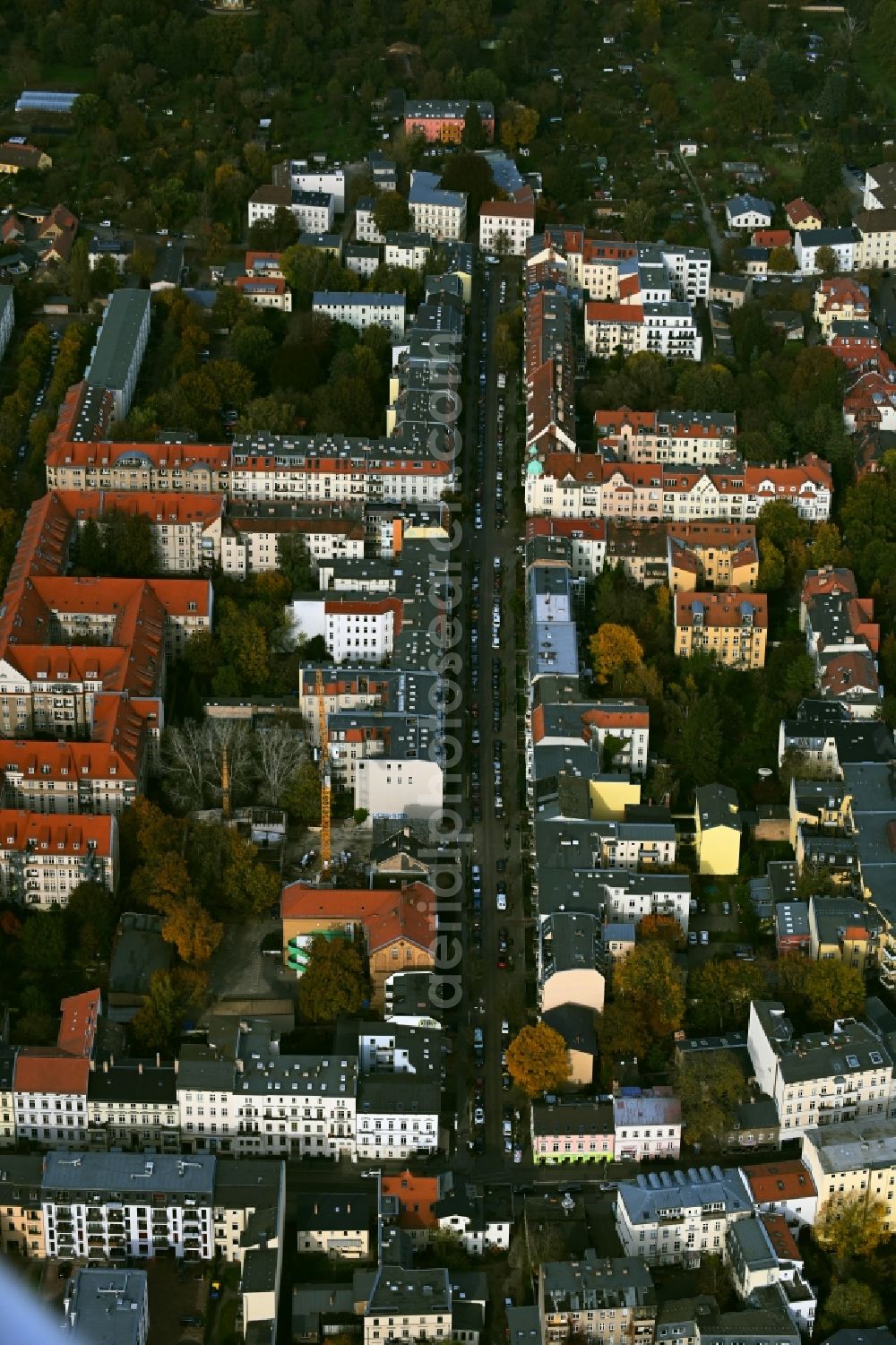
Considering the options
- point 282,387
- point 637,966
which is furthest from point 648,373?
point 637,966

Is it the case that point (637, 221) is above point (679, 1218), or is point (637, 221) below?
above

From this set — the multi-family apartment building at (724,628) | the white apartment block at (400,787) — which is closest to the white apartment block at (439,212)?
the multi-family apartment building at (724,628)

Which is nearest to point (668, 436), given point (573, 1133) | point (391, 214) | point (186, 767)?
point (391, 214)

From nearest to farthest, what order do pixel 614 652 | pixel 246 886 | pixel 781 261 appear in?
pixel 246 886 < pixel 614 652 < pixel 781 261

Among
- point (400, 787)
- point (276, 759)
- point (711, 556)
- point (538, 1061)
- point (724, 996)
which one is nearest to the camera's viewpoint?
point (538, 1061)

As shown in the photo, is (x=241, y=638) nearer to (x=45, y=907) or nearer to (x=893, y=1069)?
(x=45, y=907)

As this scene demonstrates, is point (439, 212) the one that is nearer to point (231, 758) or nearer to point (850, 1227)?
point (231, 758)

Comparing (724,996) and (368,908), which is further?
(368,908)

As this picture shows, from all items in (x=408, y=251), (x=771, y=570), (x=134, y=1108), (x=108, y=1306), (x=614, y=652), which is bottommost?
(x=108, y=1306)
